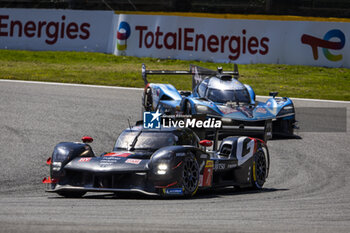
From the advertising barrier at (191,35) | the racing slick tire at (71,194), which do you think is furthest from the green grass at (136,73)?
the racing slick tire at (71,194)

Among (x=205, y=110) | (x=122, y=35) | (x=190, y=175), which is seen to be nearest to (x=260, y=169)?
(x=190, y=175)

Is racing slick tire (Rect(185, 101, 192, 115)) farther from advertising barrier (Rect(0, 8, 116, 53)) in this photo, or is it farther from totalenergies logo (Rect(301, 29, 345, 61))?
advertising barrier (Rect(0, 8, 116, 53))

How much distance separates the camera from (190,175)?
8.92 metres

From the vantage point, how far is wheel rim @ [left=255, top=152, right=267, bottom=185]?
10.7 metres

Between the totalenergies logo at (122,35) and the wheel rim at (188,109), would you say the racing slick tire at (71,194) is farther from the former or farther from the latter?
the totalenergies logo at (122,35)

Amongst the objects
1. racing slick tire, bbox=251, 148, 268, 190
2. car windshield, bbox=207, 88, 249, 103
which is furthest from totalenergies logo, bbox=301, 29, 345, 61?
racing slick tire, bbox=251, 148, 268, 190

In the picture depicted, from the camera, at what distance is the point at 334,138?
612 inches

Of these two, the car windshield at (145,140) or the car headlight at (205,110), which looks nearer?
the car windshield at (145,140)

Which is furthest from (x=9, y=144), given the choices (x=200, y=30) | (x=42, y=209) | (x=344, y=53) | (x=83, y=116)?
(x=344, y=53)

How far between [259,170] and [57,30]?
51.6 ft

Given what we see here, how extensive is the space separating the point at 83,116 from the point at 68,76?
6459 millimetres

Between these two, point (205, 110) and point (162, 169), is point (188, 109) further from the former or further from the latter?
point (162, 169)

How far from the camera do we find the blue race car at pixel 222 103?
1536cm

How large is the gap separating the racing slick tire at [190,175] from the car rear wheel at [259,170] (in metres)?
1.81
